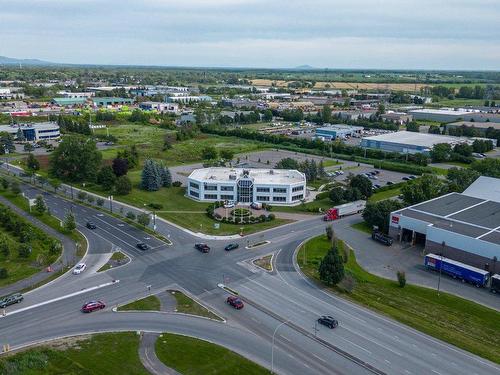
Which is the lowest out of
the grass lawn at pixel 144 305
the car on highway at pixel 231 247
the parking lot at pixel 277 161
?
the grass lawn at pixel 144 305

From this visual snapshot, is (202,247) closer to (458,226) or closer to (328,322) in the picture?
(328,322)

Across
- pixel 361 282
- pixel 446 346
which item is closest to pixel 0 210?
pixel 361 282

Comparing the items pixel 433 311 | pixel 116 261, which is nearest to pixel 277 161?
pixel 116 261

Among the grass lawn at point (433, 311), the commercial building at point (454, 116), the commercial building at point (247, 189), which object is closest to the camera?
the grass lawn at point (433, 311)

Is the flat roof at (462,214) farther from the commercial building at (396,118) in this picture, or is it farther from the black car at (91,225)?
the commercial building at (396,118)

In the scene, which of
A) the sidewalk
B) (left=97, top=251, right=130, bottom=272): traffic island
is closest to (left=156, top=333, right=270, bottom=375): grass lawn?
(left=97, top=251, right=130, bottom=272): traffic island

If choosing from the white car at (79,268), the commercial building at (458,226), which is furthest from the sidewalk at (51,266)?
the commercial building at (458,226)

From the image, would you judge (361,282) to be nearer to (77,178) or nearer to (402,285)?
(402,285)

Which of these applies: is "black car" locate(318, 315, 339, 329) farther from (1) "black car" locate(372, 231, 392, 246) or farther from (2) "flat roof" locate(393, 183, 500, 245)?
(2) "flat roof" locate(393, 183, 500, 245)
